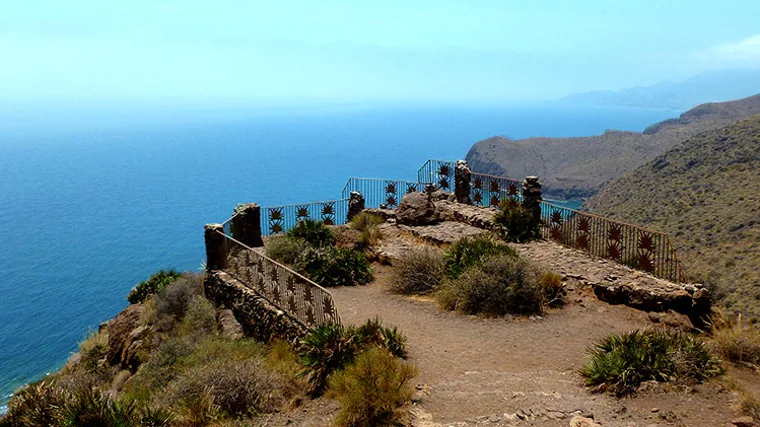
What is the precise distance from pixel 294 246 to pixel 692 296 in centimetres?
939

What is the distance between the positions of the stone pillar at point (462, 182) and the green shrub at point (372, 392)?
1288 cm

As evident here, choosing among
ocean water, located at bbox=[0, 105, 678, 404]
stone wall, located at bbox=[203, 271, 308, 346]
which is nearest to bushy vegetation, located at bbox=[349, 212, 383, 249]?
stone wall, located at bbox=[203, 271, 308, 346]

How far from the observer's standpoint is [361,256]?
14.9m

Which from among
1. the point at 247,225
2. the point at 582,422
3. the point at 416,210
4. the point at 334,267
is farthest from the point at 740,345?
the point at 247,225

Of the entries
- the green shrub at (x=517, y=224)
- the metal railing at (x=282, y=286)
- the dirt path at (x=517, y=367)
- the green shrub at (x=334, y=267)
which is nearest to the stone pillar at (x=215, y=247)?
the metal railing at (x=282, y=286)

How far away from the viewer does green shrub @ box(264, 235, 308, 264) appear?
50.2 feet

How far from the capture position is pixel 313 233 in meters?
16.5

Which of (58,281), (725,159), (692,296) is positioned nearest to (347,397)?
(692,296)

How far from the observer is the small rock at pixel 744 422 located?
21.0 feet

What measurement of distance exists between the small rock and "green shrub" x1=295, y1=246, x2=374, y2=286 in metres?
8.83

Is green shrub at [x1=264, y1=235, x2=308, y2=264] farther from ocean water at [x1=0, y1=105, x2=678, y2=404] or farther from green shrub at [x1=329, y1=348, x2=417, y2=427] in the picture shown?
ocean water at [x1=0, y1=105, x2=678, y2=404]

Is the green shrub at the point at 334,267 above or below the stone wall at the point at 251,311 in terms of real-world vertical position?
above

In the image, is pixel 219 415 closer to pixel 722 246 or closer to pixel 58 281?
pixel 722 246

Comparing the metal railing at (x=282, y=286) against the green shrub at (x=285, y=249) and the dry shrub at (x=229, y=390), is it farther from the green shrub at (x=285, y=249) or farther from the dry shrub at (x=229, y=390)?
the dry shrub at (x=229, y=390)
